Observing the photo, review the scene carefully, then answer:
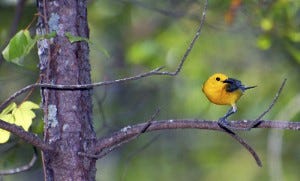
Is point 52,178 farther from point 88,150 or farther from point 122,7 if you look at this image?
point 122,7

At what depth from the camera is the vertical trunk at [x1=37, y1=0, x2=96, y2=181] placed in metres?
2.97

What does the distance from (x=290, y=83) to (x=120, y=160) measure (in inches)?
83.8

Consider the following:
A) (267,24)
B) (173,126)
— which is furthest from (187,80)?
(173,126)

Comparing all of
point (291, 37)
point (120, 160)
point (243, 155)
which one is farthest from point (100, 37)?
point (291, 37)

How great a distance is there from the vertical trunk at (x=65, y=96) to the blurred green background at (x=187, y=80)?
93.8 inches

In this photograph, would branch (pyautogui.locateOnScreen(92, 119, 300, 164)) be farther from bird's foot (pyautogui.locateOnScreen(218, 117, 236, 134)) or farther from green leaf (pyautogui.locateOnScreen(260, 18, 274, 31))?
green leaf (pyautogui.locateOnScreen(260, 18, 274, 31))

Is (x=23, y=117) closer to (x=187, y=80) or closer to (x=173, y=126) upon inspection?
(x=173, y=126)

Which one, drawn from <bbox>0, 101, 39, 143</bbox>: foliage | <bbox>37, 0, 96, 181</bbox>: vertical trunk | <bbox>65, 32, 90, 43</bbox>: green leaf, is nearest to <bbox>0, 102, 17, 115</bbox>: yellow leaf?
<bbox>0, 101, 39, 143</bbox>: foliage

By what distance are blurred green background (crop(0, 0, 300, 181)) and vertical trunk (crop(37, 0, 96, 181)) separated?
7.82 feet

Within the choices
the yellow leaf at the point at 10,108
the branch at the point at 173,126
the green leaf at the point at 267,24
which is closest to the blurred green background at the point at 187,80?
the green leaf at the point at 267,24

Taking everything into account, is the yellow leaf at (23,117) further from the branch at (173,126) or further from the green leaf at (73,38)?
the green leaf at (73,38)

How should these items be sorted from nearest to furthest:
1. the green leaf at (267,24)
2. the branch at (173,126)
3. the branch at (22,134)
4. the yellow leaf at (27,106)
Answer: the branch at (22,134), the branch at (173,126), the yellow leaf at (27,106), the green leaf at (267,24)

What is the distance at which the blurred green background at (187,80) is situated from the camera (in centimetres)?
614

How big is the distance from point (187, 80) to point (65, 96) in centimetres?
464
